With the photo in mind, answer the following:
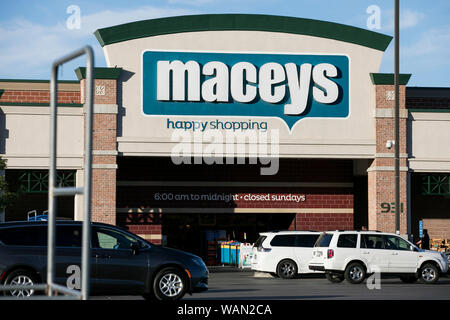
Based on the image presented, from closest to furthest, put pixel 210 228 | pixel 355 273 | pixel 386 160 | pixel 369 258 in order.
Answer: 1. pixel 355 273
2. pixel 369 258
3. pixel 386 160
4. pixel 210 228

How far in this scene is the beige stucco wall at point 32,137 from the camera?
33.7 metres

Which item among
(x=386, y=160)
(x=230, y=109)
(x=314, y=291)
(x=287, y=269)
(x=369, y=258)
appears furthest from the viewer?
(x=386, y=160)

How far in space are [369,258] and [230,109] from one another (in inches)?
478

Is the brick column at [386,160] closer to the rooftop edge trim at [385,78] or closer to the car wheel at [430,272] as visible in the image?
the rooftop edge trim at [385,78]

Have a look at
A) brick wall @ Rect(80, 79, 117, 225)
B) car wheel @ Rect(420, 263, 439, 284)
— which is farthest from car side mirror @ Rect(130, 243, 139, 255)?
brick wall @ Rect(80, 79, 117, 225)

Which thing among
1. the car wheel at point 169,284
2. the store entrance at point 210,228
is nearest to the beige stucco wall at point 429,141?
the store entrance at point 210,228

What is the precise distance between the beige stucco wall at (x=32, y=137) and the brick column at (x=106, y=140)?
85 centimetres

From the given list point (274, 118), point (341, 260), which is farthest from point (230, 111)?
point (341, 260)

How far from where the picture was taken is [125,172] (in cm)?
3769

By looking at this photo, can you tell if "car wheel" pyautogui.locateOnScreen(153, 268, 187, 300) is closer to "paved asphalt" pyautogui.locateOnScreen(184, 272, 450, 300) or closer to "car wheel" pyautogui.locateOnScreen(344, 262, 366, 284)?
"paved asphalt" pyautogui.locateOnScreen(184, 272, 450, 300)

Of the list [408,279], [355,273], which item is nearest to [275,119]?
[408,279]

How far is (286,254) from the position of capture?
91.7ft

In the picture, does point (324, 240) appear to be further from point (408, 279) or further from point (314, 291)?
point (314, 291)

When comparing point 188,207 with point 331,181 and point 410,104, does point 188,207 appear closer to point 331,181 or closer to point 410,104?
point 331,181
